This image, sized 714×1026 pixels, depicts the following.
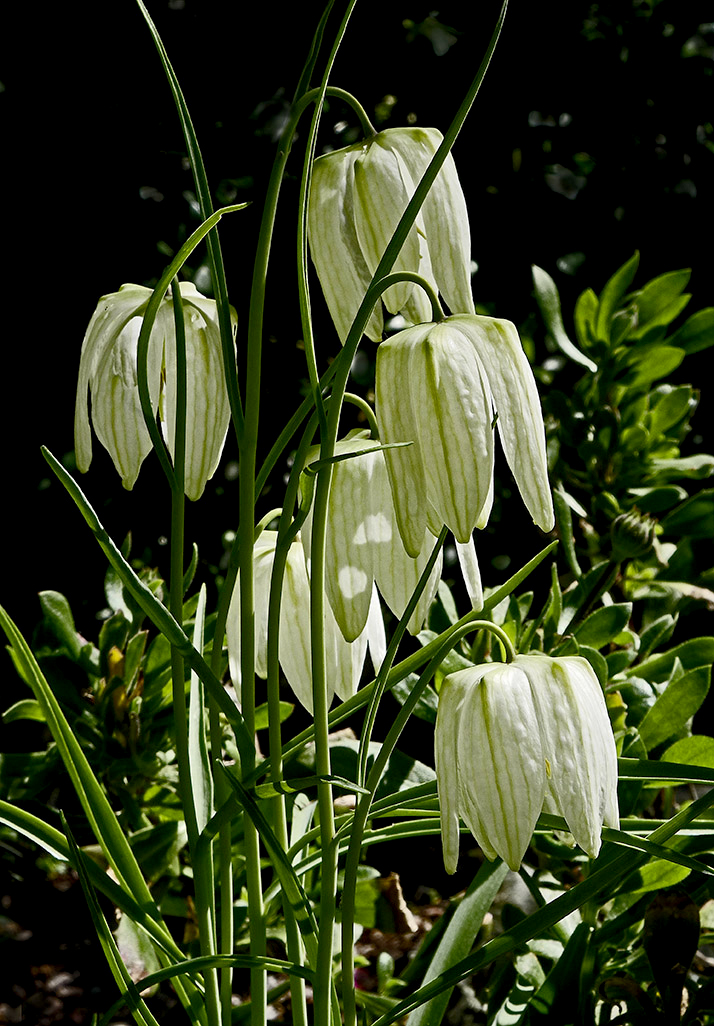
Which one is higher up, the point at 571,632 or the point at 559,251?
the point at 559,251

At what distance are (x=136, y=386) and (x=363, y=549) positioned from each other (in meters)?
0.17

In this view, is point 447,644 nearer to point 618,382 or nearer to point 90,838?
point 90,838

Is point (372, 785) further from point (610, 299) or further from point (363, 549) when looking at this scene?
point (610, 299)

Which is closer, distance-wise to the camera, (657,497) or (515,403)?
(515,403)

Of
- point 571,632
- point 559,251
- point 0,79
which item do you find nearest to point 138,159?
point 0,79

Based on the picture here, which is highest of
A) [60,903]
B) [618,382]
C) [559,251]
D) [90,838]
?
[559,251]

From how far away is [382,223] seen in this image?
606mm

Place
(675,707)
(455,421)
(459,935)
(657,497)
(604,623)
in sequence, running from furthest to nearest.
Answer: (657,497), (604,623), (675,707), (459,935), (455,421)

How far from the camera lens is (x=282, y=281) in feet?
4.82

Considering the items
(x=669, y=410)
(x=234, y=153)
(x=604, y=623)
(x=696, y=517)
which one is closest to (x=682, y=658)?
(x=604, y=623)

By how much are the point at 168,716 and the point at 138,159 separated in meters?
0.75

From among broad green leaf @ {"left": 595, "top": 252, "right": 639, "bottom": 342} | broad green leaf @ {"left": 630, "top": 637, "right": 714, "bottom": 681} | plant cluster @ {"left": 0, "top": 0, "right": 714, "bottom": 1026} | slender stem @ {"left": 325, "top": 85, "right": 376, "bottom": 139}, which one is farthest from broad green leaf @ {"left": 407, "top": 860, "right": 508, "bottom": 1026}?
broad green leaf @ {"left": 595, "top": 252, "right": 639, "bottom": 342}

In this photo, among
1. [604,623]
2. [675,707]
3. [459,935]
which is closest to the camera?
[459,935]

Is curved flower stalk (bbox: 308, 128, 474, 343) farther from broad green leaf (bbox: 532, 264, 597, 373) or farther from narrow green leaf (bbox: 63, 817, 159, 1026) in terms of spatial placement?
broad green leaf (bbox: 532, 264, 597, 373)
